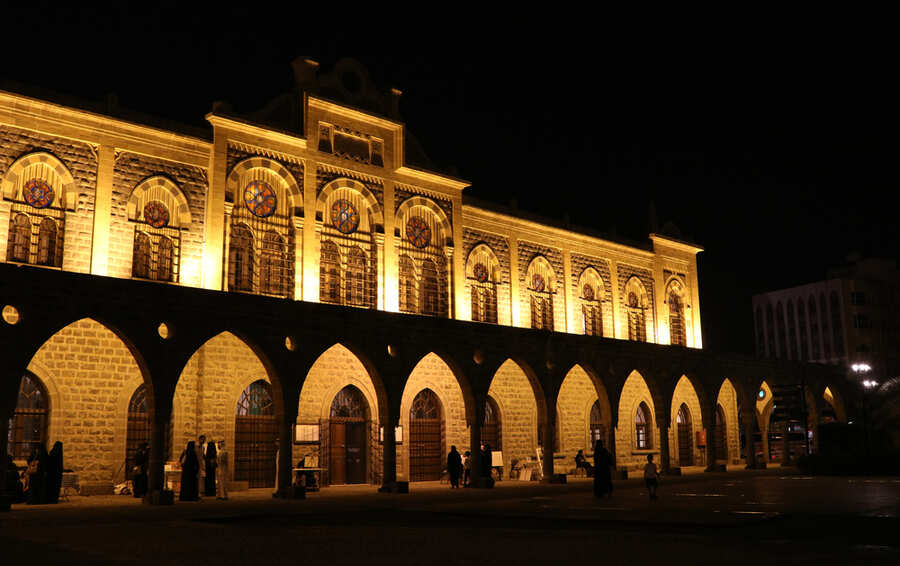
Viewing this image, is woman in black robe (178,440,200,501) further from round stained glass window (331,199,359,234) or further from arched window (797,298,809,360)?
arched window (797,298,809,360)

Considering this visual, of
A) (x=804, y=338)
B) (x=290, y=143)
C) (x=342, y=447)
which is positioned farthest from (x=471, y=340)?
(x=804, y=338)

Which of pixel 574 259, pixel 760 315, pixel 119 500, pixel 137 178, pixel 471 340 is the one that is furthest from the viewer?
pixel 760 315

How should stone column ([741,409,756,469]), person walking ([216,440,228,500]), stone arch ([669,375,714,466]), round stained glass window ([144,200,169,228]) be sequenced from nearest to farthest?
person walking ([216,440,228,500])
round stained glass window ([144,200,169,228])
stone column ([741,409,756,469])
stone arch ([669,375,714,466])

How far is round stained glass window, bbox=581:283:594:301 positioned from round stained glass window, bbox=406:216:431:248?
7966mm

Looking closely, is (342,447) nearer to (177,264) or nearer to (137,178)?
(177,264)

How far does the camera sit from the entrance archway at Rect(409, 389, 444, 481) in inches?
1032

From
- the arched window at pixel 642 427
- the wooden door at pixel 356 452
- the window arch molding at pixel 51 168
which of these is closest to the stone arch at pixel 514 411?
the wooden door at pixel 356 452

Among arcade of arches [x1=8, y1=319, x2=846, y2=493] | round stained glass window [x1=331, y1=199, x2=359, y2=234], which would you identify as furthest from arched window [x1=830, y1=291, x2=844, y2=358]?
round stained glass window [x1=331, y1=199, x2=359, y2=234]

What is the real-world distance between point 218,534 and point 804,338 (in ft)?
245

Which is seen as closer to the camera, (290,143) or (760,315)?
(290,143)

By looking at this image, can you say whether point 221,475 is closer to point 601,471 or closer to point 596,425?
point 601,471

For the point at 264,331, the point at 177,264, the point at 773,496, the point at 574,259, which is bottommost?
the point at 773,496

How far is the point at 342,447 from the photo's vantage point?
24547 millimetres

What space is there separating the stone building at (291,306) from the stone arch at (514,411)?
73 mm
